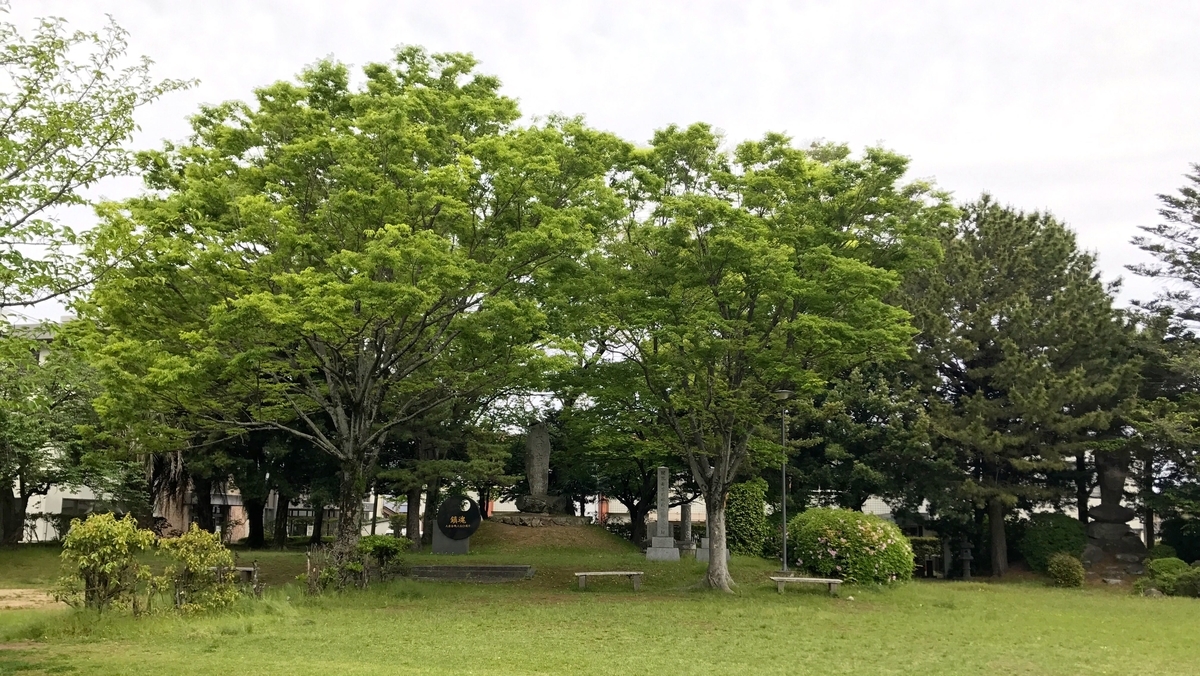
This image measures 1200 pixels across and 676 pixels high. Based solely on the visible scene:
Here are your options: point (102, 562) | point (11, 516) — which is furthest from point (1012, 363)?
point (11, 516)

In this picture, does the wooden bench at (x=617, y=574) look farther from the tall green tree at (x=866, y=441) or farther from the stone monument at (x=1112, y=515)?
the stone monument at (x=1112, y=515)

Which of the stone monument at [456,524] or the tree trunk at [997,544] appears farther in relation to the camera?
the tree trunk at [997,544]

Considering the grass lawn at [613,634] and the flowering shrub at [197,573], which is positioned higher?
the flowering shrub at [197,573]

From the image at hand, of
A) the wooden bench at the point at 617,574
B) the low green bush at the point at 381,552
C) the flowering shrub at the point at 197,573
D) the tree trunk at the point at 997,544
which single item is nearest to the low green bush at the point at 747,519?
the wooden bench at the point at 617,574

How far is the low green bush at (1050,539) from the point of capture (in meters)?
30.3

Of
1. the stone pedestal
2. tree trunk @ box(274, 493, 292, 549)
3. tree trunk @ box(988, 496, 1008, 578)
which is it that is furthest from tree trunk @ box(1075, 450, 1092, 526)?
tree trunk @ box(274, 493, 292, 549)

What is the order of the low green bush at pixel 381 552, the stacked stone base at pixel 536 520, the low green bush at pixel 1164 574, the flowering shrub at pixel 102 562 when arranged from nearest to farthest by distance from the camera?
the flowering shrub at pixel 102 562 < the low green bush at pixel 381 552 < the low green bush at pixel 1164 574 < the stacked stone base at pixel 536 520

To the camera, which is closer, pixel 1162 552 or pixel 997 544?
pixel 1162 552

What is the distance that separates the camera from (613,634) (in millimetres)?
13211

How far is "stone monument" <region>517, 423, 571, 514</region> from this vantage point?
31.0 metres

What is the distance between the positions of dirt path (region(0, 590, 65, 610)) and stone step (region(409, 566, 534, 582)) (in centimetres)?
717

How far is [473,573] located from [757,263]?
1023 centimetres

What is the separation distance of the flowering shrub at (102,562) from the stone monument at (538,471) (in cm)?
1858

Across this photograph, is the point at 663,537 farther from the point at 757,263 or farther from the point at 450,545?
the point at 757,263
